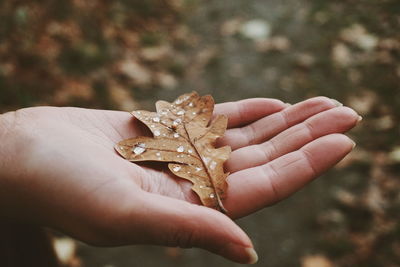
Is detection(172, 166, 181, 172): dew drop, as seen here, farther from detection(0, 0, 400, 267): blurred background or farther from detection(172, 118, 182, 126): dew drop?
detection(0, 0, 400, 267): blurred background

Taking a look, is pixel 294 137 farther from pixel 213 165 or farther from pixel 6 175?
pixel 6 175

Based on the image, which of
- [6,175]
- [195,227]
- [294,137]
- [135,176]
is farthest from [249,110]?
[6,175]

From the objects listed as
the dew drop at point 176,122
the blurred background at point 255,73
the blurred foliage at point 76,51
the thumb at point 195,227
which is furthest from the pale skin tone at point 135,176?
the blurred foliage at point 76,51

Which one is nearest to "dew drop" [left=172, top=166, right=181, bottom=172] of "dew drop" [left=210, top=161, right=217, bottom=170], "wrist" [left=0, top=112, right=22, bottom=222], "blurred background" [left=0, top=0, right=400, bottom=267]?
"dew drop" [left=210, top=161, right=217, bottom=170]

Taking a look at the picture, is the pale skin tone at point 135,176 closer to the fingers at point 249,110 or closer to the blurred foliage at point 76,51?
the fingers at point 249,110

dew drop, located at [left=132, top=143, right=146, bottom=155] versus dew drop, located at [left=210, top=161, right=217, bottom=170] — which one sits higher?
dew drop, located at [left=132, top=143, right=146, bottom=155]
